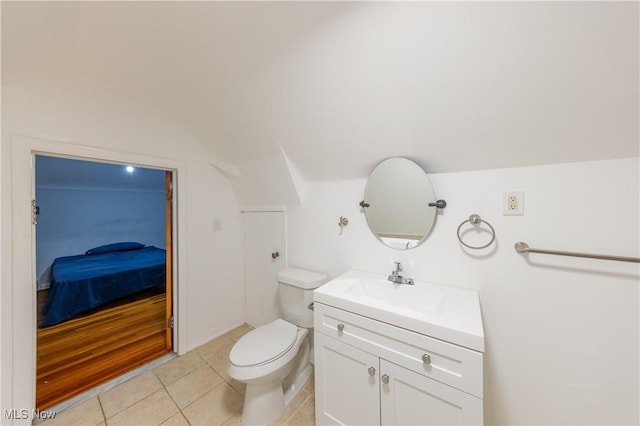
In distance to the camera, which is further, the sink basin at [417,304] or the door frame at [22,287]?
the door frame at [22,287]

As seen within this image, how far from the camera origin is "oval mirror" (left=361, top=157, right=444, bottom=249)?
1.32 metres

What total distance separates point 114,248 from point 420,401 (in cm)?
497

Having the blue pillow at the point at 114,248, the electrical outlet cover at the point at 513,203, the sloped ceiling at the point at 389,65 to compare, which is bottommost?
the blue pillow at the point at 114,248

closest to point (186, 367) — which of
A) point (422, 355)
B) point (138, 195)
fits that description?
point (422, 355)

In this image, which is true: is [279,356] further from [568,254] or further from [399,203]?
[568,254]

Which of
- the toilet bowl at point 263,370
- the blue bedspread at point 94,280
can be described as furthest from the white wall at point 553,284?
the blue bedspread at point 94,280

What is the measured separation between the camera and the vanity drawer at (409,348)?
2.69ft

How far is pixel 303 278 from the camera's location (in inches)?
65.2

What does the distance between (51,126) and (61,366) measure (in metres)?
1.88

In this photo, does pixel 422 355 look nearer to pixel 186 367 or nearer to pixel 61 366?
pixel 186 367

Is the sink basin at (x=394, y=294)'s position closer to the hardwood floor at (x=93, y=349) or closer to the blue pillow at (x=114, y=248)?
the hardwood floor at (x=93, y=349)

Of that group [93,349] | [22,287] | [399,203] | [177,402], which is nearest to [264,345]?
[177,402]

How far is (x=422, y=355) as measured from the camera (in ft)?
3.00

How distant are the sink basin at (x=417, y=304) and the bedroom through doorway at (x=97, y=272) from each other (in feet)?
5.31
